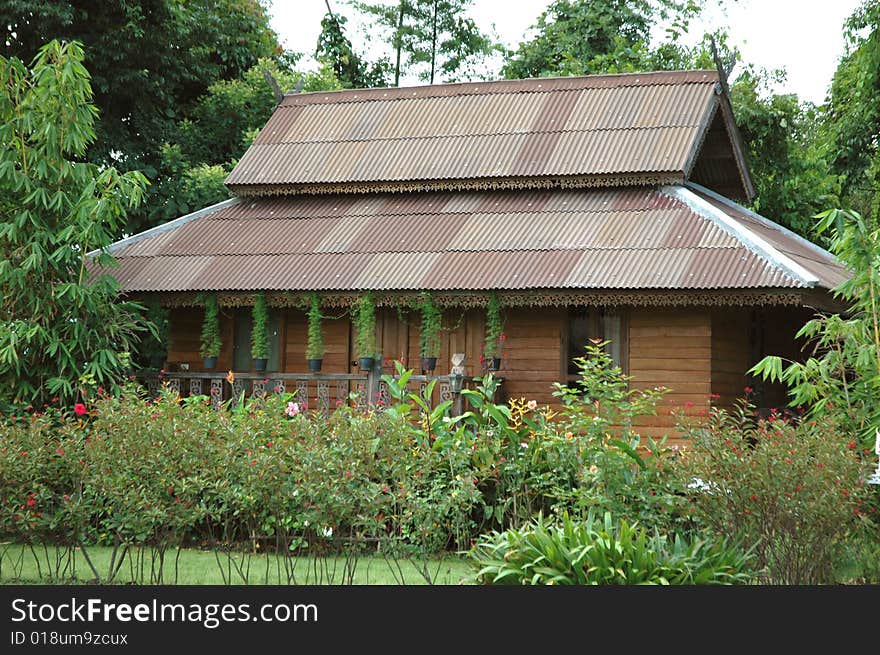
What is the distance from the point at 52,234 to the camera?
14.4 m

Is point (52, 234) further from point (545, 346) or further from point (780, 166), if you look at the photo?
point (780, 166)

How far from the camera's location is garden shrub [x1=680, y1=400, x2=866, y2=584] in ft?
26.0

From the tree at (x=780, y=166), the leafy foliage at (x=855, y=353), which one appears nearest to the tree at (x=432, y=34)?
the tree at (x=780, y=166)

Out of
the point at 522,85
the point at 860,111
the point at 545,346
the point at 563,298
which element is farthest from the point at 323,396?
the point at 860,111

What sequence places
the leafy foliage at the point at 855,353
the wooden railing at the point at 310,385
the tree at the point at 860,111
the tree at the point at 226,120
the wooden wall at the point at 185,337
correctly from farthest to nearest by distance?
1. the tree at the point at 226,120
2. the tree at the point at 860,111
3. the wooden wall at the point at 185,337
4. the wooden railing at the point at 310,385
5. the leafy foliage at the point at 855,353

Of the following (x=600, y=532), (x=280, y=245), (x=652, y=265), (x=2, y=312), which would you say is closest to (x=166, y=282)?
(x=280, y=245)

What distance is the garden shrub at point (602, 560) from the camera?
7680mm

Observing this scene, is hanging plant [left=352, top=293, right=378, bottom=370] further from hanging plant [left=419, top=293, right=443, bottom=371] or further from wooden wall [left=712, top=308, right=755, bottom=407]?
wooden wall [left=712, top=308, right=755, bottom=407]

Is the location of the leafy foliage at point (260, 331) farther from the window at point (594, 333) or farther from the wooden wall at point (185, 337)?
the window at point (594, 333)

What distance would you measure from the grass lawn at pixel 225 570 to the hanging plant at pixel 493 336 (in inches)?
203

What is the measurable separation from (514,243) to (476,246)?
20.5 inches

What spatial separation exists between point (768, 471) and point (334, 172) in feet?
37.8

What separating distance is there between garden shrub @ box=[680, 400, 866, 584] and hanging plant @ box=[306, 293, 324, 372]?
8260 millimetres

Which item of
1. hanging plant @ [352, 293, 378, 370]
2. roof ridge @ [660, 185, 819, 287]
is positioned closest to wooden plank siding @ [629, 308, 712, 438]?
roof ridge @ [660, 185, 819, 287]
